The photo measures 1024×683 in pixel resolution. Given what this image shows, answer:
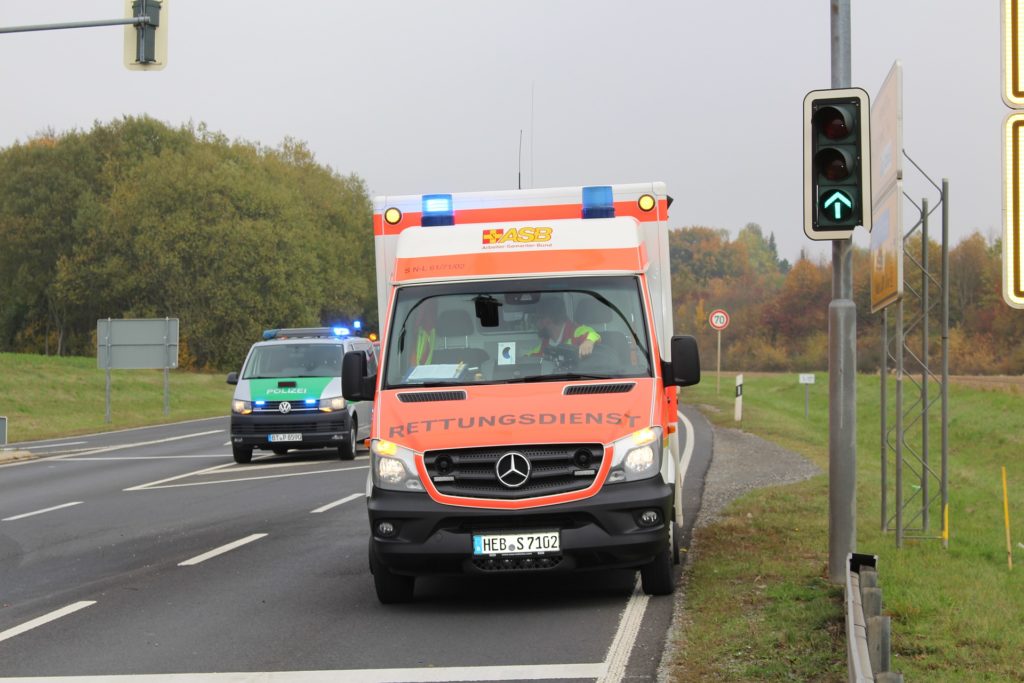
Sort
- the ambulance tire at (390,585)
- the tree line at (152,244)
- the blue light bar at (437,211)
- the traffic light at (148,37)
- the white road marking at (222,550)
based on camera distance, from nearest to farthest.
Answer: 1. the ambulance tire at (390,585)
2. the blue light bar at (437,211)
3. the white road marking at (222,550)
4. the traffic light at (148,37)
5. the tree line at (152,244)

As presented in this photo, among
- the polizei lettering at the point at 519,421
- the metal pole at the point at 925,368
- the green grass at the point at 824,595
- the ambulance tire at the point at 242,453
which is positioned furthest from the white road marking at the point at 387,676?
the ambulance tire at the point at 242,453

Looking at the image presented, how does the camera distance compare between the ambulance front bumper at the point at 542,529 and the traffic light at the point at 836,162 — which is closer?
the ambulance front bumper at the point at 542,529

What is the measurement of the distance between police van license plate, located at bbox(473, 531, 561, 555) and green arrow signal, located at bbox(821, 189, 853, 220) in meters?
2.88

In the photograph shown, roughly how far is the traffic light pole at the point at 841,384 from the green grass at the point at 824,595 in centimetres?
38

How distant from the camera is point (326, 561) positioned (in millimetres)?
11594

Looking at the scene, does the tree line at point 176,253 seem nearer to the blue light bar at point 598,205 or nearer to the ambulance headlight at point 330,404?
the ambulance headlight at point 330,404

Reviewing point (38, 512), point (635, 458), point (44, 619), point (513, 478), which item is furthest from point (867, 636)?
point (38, 512)

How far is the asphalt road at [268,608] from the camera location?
7398 millimetres

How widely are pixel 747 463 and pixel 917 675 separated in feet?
50.3

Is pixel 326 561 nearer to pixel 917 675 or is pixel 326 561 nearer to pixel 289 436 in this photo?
pixel 917 675

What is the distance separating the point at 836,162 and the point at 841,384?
153cm

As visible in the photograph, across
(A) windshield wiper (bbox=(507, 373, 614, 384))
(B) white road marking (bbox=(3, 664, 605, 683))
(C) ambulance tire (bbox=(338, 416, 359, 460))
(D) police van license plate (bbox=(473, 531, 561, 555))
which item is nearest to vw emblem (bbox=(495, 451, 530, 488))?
(D) police van license plate (bbox=(473, 531, 561, 555))

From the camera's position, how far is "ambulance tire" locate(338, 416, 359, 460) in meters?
23.8

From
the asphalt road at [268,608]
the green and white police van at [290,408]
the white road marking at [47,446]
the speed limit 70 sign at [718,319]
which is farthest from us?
the speed limit 70 sign at [718,319]
